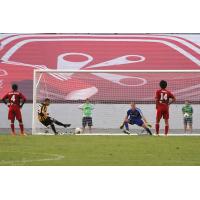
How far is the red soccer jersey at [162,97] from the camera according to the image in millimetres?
21453

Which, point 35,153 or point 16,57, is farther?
point 16,57

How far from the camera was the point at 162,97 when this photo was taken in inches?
850

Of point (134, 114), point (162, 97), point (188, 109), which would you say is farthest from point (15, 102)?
point (188, 109)

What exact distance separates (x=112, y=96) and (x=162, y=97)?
8.48 meters

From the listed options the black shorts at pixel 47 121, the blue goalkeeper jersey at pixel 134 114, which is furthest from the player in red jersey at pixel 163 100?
the black shorts at pixel 47 121

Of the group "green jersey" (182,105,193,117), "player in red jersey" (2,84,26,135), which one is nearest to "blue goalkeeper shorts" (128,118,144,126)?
"player in red jersey" (2,84,26,135)

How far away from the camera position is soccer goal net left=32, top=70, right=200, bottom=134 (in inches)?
1113

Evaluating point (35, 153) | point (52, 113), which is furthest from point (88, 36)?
point (35, 153)

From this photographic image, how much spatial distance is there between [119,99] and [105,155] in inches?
642

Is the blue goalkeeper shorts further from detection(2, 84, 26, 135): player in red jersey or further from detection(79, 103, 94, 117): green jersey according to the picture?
detection(2, 84, 26, 135): player in red jersey

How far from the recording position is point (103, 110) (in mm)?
28688

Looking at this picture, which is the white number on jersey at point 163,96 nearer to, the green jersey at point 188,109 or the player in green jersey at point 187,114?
the player in green jersey at point 187,114

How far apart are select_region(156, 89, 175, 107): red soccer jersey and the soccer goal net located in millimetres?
5557
